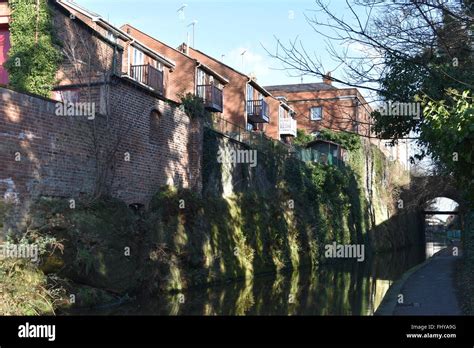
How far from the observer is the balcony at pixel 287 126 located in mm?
45750

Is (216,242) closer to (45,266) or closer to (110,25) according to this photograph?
(45,266)

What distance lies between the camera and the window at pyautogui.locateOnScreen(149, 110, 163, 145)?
1803 centimetres

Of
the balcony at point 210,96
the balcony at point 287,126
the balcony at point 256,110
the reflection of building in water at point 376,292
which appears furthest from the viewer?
the balcony at point 287,126

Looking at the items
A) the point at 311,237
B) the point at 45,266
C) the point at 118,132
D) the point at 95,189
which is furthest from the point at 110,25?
the point at 45,266

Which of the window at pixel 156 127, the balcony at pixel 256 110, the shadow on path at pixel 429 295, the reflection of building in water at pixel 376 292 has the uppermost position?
the balcony at pixel 256 110

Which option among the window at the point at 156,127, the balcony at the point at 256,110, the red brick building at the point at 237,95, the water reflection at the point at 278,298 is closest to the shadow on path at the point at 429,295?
the water reflection at the point at 278,298

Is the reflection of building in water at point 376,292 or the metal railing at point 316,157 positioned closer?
the reflection of building in water at point 376,292

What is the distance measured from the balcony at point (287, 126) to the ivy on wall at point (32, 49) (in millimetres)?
28097

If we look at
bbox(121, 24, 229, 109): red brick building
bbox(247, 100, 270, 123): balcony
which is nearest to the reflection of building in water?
bbox(121, 24, 229, 109): red brick building

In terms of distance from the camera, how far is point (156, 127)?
18188mm

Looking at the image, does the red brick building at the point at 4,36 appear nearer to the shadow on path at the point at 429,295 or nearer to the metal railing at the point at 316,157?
the shadow on path at the point at 429,295

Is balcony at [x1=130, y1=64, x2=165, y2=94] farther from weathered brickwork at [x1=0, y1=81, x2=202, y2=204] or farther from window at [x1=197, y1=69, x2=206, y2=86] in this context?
weathered brickwork at [x1=0, y1=81, x2=202, y2=204]

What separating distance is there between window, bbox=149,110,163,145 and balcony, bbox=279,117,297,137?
1113 inches

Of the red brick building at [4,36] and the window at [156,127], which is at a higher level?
the red brick building at [4,36]
